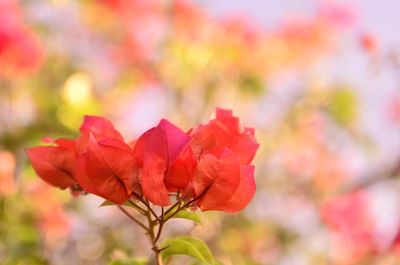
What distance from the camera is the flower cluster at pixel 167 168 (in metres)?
0.88

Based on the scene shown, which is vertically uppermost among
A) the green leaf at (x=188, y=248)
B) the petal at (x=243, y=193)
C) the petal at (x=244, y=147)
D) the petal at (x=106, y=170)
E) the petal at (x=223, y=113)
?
the petal at (x=223, y=113)

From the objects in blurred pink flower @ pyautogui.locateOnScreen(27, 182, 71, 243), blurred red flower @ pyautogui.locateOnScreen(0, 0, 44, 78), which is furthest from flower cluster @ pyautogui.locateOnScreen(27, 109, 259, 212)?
blurred red flower @ pyautogui.locateOnScreen(0, 0, 44, 78)

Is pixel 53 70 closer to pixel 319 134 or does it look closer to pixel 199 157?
pixel 319 134

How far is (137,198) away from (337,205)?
109 inches

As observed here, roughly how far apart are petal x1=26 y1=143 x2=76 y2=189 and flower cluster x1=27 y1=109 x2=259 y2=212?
40 mm

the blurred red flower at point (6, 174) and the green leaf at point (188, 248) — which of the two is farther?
the blurred red flower at point (6, 174)

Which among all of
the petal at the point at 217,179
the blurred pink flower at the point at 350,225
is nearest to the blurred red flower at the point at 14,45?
the blurred pink flower at the point at 350,225

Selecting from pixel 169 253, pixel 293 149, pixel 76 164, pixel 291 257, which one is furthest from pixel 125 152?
pixel 293 149

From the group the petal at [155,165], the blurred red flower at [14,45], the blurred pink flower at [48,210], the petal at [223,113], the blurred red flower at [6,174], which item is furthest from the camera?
the blurred red flower at [14,45]

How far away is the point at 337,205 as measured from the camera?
11.7 feet

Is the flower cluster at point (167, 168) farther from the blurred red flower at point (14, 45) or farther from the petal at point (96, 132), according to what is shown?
the blurred red flower at point (14, 45)

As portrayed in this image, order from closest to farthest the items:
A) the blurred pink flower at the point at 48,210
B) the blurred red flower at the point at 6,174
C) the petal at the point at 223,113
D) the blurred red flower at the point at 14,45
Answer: the petal at the point at 223,113
the blurred red flower at the point at 6,174
the blurred pink flower at the point at 48,210
the blurred red flower at the point at 14,45

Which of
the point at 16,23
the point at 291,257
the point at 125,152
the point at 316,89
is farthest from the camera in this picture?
the point at 316,89

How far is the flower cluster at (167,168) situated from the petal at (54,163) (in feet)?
0.13
